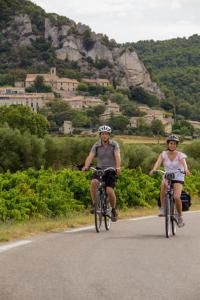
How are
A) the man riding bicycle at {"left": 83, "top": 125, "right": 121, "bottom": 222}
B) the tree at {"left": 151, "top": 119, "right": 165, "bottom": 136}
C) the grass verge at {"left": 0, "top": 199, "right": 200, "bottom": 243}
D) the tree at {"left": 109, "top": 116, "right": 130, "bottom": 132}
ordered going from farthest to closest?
the tree at {"left": 109, "top": 116, "right": 130, "bottom": 132}, the tree at {"left": 151, "top": 119, "right": 165, "bottom": 136}, the man riding bicycle at {"left": 83, "top": 125, "right": 121, "bottom": 222}, the grass verge at {"left": 0, "top": 199, "right": 200, "bottom": 243}

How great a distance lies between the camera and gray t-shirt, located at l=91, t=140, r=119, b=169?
39.2ft

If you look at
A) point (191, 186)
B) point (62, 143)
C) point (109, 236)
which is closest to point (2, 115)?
point (62, 143)

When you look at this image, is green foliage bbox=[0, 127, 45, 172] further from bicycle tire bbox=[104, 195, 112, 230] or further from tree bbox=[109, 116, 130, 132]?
tree bbox=[109, 116, 130, 132]

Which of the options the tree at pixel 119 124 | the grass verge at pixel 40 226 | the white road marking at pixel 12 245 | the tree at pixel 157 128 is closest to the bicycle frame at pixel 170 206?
the grass verge at pixel 40 226

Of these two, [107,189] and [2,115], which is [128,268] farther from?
[2,115]

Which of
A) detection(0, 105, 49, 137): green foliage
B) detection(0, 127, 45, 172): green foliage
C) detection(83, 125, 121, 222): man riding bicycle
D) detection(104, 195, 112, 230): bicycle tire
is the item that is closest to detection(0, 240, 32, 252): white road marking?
detection(104, 195, 112, 230): bicycle tire

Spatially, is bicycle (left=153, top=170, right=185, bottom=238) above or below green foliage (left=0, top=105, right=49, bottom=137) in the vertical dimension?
above

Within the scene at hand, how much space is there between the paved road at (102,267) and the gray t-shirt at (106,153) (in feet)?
4.19

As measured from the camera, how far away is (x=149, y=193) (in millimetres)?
19516

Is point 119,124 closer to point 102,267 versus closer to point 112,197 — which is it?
point 112,197

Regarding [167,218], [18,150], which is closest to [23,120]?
[18,150]

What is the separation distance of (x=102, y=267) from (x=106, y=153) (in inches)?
180

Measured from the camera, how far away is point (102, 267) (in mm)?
7602

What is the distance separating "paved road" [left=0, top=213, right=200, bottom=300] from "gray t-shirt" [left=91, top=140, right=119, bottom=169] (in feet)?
4.19
